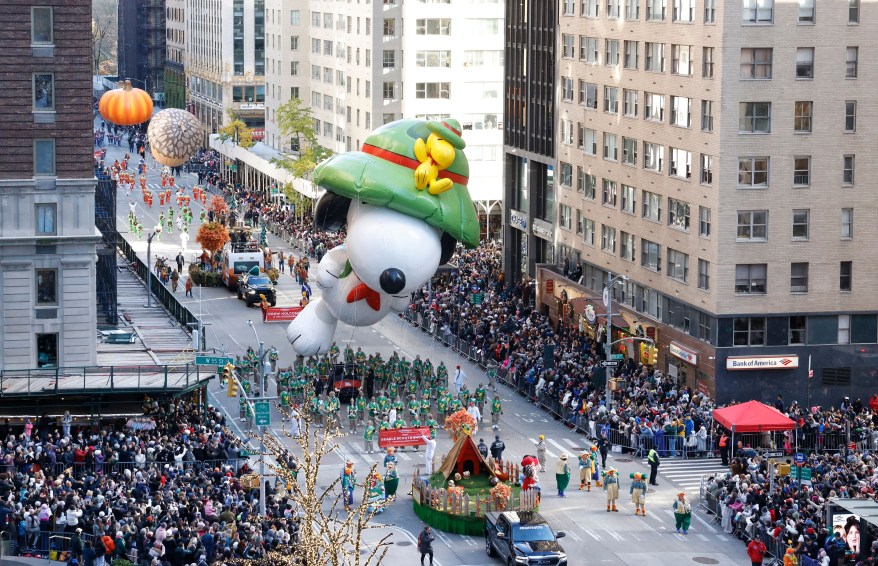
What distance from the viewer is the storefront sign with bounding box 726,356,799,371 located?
233 feet

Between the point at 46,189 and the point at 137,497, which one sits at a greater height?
the point at 46,189

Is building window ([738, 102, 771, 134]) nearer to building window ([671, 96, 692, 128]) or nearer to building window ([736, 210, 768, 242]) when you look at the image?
building window ([736, 210, 768, 242])

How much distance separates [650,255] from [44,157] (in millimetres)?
26438

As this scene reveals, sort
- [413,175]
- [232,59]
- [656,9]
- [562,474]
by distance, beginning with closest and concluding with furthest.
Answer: [562,474] → [413,175] → [656,9] → [232,59]

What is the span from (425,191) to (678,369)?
676 inches

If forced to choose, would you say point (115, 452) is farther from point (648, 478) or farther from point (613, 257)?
point (613, 257)

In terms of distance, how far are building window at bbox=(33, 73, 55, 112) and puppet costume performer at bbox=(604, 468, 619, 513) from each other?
24718mm

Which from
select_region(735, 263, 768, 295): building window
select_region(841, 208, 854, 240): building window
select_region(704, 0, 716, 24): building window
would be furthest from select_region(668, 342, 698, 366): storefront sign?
select_region(704, 0, 716, 24): building window

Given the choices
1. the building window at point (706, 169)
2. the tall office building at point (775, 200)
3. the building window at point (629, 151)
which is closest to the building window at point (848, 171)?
the tall office building at point (775, 200)

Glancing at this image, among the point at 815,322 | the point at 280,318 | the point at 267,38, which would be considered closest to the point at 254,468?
the point at 280,318

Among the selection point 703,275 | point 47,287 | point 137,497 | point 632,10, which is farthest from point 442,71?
point 137,497

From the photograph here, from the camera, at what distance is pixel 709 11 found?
72.6 m

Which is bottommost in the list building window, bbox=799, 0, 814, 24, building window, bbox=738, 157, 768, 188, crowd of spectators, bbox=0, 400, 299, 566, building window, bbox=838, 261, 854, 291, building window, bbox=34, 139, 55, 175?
crowd of spectators, bbox=0, 400, 299, 566

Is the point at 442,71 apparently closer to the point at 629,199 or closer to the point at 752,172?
the point at 629,199
